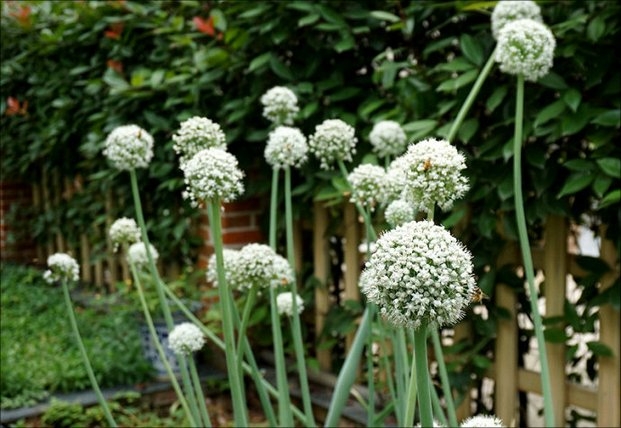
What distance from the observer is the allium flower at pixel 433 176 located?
3.16 ft

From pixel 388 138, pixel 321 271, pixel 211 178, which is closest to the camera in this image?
pixel 211 178

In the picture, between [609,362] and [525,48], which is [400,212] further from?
[609,362]

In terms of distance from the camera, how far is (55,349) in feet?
11.4

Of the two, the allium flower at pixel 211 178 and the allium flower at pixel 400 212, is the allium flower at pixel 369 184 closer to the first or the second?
the allium flower at pixel 400 212

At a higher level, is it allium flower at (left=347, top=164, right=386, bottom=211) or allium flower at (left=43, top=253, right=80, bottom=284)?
allium flower at (left=347, top=164, right=386, bottom=211)

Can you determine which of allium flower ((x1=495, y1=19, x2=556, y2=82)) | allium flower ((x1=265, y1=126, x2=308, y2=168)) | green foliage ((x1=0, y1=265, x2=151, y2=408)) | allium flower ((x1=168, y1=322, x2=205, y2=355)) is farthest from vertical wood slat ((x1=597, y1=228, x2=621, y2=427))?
green foliage ((x1=0, y1=265, x2=151, y2=408))

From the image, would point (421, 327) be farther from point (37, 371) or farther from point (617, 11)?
point (37, 371)

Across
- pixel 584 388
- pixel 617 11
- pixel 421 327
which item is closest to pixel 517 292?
pixel 584 388

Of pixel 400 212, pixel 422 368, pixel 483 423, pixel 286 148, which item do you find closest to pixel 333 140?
pixel 286 148

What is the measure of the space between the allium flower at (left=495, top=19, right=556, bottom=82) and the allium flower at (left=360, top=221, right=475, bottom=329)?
72cm

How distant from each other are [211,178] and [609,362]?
1.58m

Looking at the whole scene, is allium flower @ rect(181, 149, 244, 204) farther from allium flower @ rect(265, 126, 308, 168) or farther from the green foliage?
the green foliage

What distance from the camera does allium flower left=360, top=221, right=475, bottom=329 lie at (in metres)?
0.67

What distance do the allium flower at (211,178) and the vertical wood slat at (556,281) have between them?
55.6 inches
